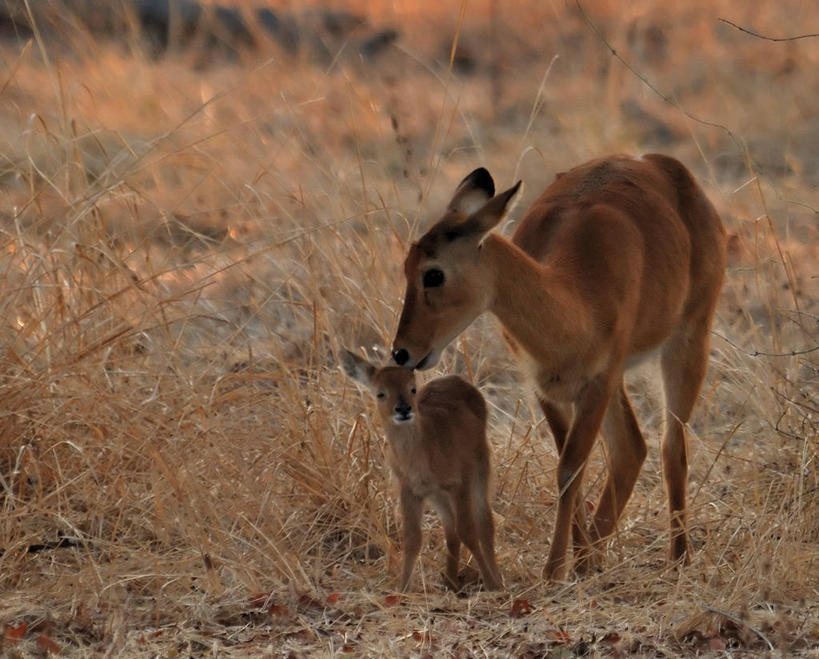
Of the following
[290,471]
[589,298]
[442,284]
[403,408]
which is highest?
[442,284]

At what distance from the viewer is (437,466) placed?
5.85 metres

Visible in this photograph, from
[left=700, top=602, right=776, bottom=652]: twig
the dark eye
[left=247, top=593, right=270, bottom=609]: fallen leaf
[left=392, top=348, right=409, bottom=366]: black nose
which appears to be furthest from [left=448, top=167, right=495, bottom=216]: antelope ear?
[left=700, top=602, right=776, bottom=652]: twig

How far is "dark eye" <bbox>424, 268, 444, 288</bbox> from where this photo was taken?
5.71 m

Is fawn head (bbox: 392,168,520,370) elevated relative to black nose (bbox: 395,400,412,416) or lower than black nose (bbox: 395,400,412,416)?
elevated

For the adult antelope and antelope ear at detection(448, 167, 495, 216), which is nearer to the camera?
A: the adult antelope

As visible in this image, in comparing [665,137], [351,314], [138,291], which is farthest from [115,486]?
[665,137]

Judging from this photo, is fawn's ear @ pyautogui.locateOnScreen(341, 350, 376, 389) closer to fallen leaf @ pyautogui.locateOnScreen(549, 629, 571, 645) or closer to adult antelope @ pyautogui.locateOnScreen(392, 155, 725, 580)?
adult antelope @ pyautogui.locateOnScreen(392, 155, 725, 580)

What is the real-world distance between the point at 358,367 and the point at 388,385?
0.63 ft

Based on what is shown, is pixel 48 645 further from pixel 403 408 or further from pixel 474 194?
pixel 474 194

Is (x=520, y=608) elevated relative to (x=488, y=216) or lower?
lower

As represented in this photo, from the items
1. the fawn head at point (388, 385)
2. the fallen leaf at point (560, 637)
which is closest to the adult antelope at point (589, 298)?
the fawn head at point (388, 385)

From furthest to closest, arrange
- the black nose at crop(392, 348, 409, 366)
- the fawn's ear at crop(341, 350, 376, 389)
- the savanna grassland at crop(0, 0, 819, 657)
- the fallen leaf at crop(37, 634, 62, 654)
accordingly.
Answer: the fawn's ear at crop(341, 350, 376, 389)
the black nose at crop(392, 348, 409, 366)
the savanna grassland at crop(0, 0, 819, 657)
the fallen leaf at crop(37, 634, 62, 654)

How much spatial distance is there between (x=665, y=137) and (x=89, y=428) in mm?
8274

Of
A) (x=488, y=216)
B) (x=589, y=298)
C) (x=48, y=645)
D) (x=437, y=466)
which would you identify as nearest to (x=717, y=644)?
(x=437, y=466)
